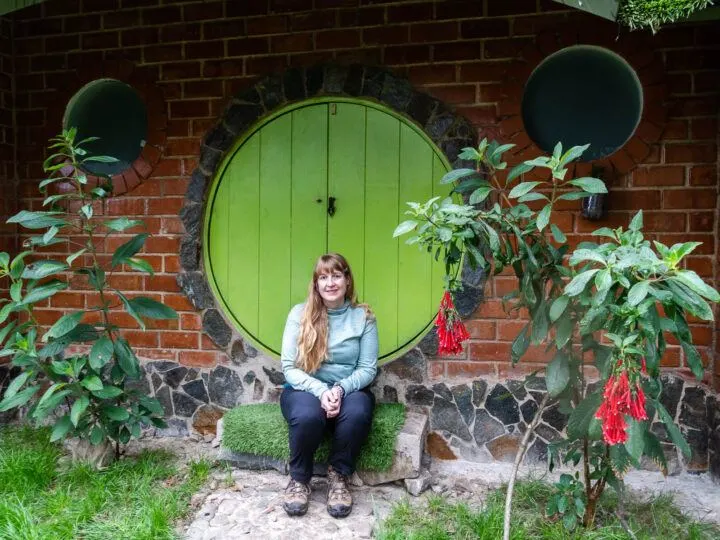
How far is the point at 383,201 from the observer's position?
3.15 meters

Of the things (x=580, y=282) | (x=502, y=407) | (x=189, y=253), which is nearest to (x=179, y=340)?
(x=189, y=253)

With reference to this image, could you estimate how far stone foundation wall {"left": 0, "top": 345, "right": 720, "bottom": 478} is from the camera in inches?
108

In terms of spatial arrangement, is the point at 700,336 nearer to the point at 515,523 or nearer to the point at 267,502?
the point at 515,523

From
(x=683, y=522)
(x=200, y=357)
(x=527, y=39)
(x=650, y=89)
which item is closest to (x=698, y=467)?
(x=683, y=522)

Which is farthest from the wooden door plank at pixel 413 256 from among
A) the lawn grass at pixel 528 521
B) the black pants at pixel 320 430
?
the lawn grass at pixel 528 521

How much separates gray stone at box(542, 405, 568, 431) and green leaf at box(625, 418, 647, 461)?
1.12m

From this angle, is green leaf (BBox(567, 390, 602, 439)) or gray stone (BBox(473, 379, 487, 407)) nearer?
green leaf (BBox(567, 390, 602, 439))

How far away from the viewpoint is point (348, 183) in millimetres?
3197

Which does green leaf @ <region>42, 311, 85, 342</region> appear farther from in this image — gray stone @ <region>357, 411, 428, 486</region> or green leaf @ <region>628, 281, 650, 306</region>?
green leaf @ <region>628, 281, 650, 306</region>

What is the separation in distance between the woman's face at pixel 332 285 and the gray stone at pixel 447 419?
0.83m

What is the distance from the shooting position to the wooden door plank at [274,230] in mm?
3289

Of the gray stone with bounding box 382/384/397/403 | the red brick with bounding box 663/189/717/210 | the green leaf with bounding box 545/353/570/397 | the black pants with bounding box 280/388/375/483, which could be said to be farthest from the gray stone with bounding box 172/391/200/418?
the red brick with bounding box 663/189/717/210

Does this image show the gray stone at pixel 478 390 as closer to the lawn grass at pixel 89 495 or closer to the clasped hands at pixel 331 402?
the clasped hands at pixel 331 402

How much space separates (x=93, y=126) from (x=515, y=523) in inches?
129
